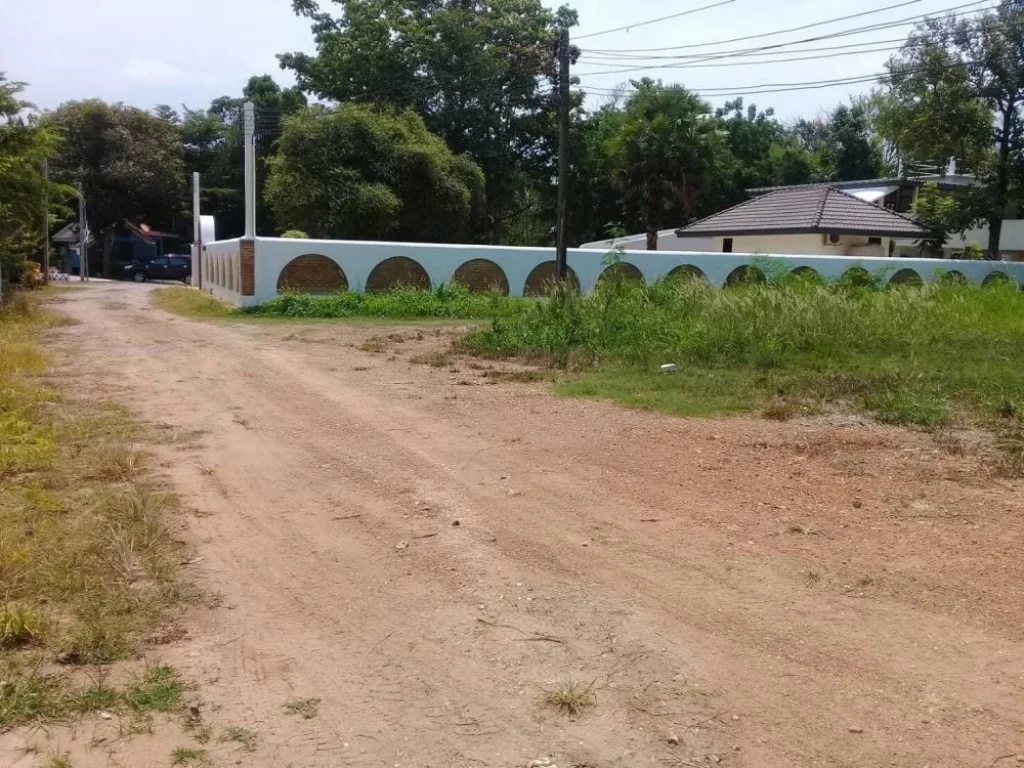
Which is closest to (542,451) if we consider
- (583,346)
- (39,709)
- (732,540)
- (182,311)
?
(732,540)

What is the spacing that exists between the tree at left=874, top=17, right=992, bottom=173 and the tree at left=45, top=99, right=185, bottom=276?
37546mm

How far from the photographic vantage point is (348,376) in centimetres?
1338

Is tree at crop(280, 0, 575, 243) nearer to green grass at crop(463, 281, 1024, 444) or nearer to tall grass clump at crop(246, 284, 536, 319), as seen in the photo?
tall grass clump at crop(246, 284, 536, 319)

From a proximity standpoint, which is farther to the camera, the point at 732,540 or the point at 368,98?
the point at 368,98

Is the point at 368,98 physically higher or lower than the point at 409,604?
higher

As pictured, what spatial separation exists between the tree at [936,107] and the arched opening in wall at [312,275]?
21.4 metres

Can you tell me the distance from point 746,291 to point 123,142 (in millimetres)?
43235

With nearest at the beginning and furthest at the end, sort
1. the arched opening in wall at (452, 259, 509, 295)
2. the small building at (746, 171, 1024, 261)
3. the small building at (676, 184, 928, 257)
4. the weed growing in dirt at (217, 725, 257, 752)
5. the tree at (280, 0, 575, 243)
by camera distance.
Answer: the weed growing in dirt at (217, 725, 257, 752) → the arched opening in wall at (452, 259, 509, 295) → the small building at (676, 184, 928, 257) → the small building at (746, 171, 1024, 261) → the tree at (280, 0, 575, 243)

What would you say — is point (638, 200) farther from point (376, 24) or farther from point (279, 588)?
point (279, 588)

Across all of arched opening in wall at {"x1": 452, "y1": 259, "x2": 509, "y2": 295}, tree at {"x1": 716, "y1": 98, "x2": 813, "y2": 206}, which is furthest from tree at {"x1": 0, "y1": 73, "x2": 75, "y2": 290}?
tree at {"x1": 716, "y1": 98, "x2": 813, "y2": 206}

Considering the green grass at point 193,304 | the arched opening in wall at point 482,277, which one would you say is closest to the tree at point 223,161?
the green grass at point 193,304

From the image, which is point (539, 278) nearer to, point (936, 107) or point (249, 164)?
point (249, 164)

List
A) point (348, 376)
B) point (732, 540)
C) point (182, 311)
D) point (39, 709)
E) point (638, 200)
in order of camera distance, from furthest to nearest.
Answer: point (638, 200) < point (182, 311) < point (348, 376) < point (732, 540) < point (39, 709)

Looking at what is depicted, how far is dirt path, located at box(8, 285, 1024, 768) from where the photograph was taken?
375cm
